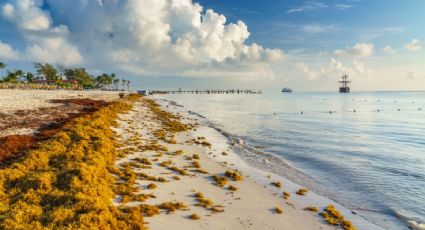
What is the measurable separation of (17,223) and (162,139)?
14.6 meters

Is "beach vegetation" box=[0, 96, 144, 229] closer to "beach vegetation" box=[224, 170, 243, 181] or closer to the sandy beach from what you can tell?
the sandy beach

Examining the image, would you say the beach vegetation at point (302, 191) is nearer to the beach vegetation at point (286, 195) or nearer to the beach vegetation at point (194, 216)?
the beach vegetation at point (286, 195)

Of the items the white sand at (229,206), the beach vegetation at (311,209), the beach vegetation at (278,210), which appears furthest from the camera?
the beach vegetation at (311,209)

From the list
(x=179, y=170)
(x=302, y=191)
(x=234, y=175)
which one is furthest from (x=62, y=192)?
(x=302, y=191)

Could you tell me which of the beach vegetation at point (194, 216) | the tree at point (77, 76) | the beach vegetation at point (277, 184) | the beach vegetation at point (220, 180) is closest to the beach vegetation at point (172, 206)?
the beach vegetation at point (194, 216)

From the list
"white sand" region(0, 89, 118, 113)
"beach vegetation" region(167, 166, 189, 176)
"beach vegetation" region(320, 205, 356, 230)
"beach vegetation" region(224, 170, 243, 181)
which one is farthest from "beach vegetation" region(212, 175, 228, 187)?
"white sand" region(0, 89, 118, 113)

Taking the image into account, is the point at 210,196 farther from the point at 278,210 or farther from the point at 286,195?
the point at 286,195

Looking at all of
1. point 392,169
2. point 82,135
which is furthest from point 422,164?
point 82,135

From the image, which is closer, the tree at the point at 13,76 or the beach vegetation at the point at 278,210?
the beach vegetation at the point at 278,210

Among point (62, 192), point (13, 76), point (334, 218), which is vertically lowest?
point (334, 218)

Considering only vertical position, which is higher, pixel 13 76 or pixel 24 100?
pixel 13 76

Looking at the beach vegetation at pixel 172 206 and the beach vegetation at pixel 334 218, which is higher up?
the beach vegetation at pixel 172 206

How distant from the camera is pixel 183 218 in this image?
8.17 m

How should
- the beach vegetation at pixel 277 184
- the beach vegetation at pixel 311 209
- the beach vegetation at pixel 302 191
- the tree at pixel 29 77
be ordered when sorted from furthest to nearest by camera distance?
the tree at pixel 29 77 → the beach vegetation at pixel 277 184 → the beach vegetation at pixel 302 191 → the beach vegetation at pixel 311 209
